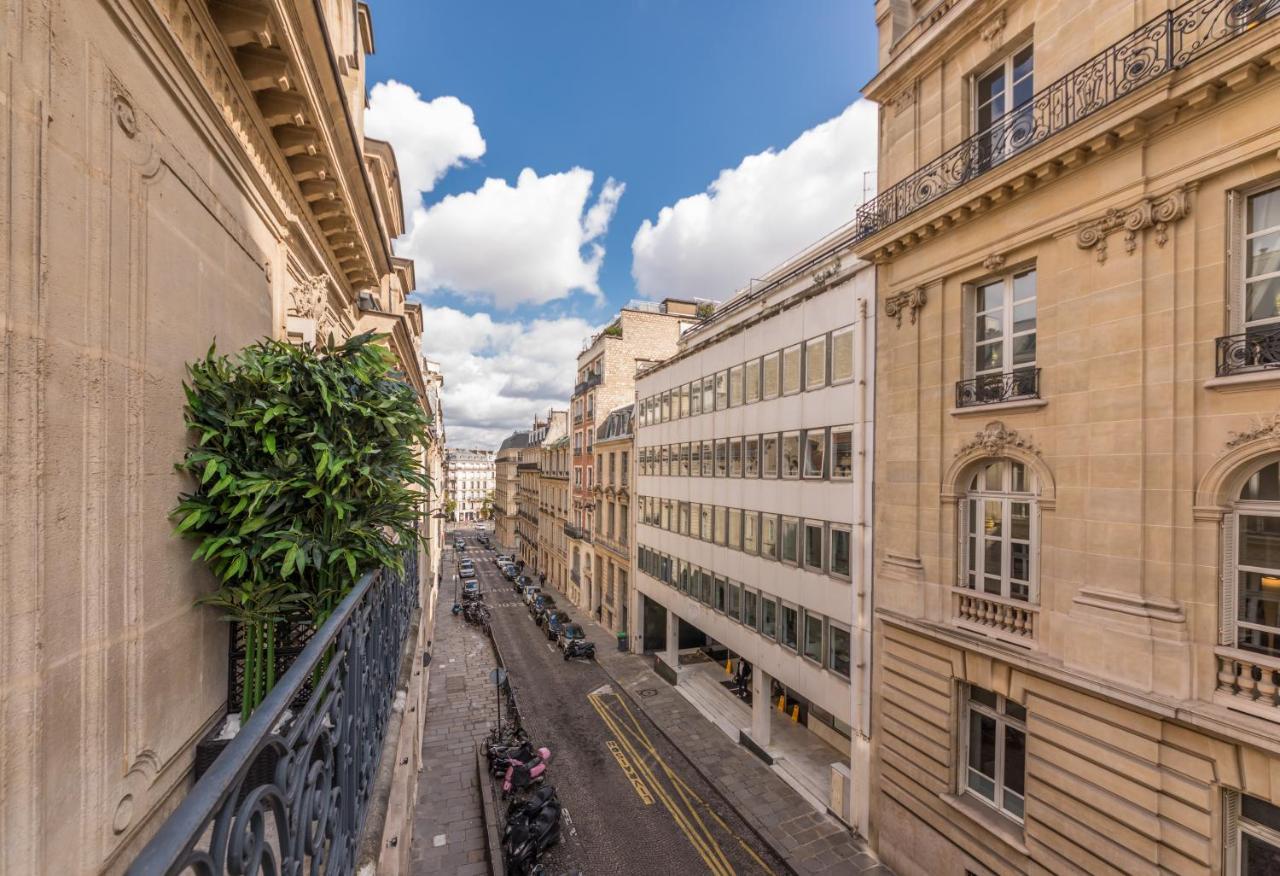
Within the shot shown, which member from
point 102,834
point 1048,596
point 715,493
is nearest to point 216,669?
point 102,834

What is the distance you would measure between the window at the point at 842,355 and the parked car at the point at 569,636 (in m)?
20.5

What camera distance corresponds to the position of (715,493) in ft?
72.6

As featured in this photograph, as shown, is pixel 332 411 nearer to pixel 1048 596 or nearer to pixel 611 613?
pixel 1048 596

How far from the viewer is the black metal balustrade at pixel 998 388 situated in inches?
419

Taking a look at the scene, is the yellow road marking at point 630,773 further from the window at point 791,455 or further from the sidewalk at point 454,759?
the window at point 791,455

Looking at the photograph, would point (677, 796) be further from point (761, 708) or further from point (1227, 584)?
point (1227, 584)

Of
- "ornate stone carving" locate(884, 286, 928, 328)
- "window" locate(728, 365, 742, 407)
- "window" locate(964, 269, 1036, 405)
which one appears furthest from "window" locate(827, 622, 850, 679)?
"window" locate(728, 365, 742, 407)

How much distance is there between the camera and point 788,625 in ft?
57.9

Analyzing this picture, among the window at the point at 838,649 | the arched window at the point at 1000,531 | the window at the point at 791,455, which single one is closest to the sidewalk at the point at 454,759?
the window at the point at 838,649

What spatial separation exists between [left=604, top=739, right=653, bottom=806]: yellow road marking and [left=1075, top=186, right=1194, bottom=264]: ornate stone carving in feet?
56.5

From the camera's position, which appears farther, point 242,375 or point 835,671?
point 835,671

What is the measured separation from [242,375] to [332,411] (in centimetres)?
67

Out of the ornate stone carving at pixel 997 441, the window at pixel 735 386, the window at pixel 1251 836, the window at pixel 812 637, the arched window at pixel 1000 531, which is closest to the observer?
the window at pixel 1251 836

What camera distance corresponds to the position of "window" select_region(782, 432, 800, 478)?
1734 cm
